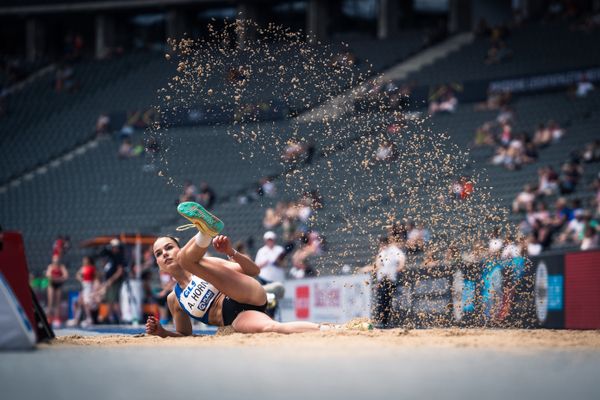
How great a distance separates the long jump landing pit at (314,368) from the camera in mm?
5418

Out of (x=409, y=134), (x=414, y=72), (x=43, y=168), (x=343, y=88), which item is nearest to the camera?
(x=409, y=134)

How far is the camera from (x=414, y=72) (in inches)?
1316

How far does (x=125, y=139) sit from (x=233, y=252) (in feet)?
81.9

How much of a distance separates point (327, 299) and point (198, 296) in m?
8.57

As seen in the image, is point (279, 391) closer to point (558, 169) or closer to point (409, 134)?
point (558, 169)

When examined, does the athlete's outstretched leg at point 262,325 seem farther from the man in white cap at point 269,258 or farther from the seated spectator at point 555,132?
the seated spectator at point 555,132

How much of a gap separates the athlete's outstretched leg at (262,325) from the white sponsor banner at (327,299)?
6539 mm

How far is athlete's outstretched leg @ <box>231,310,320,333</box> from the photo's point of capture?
1045cm

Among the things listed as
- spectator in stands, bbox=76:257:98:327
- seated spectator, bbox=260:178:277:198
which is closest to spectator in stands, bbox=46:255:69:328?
spectator in stands, bbox=76:257:98:327

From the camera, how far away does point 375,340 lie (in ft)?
31.1

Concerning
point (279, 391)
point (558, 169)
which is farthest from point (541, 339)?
point (558, 169)

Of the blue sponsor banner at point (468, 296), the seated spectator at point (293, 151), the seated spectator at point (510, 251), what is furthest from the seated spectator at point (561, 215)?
the seated spectator at point (293, 151)

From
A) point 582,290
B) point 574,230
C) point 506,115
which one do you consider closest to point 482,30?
point 506,115

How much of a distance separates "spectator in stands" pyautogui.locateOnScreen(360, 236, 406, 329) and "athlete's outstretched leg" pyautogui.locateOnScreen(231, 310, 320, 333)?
14.6ft
